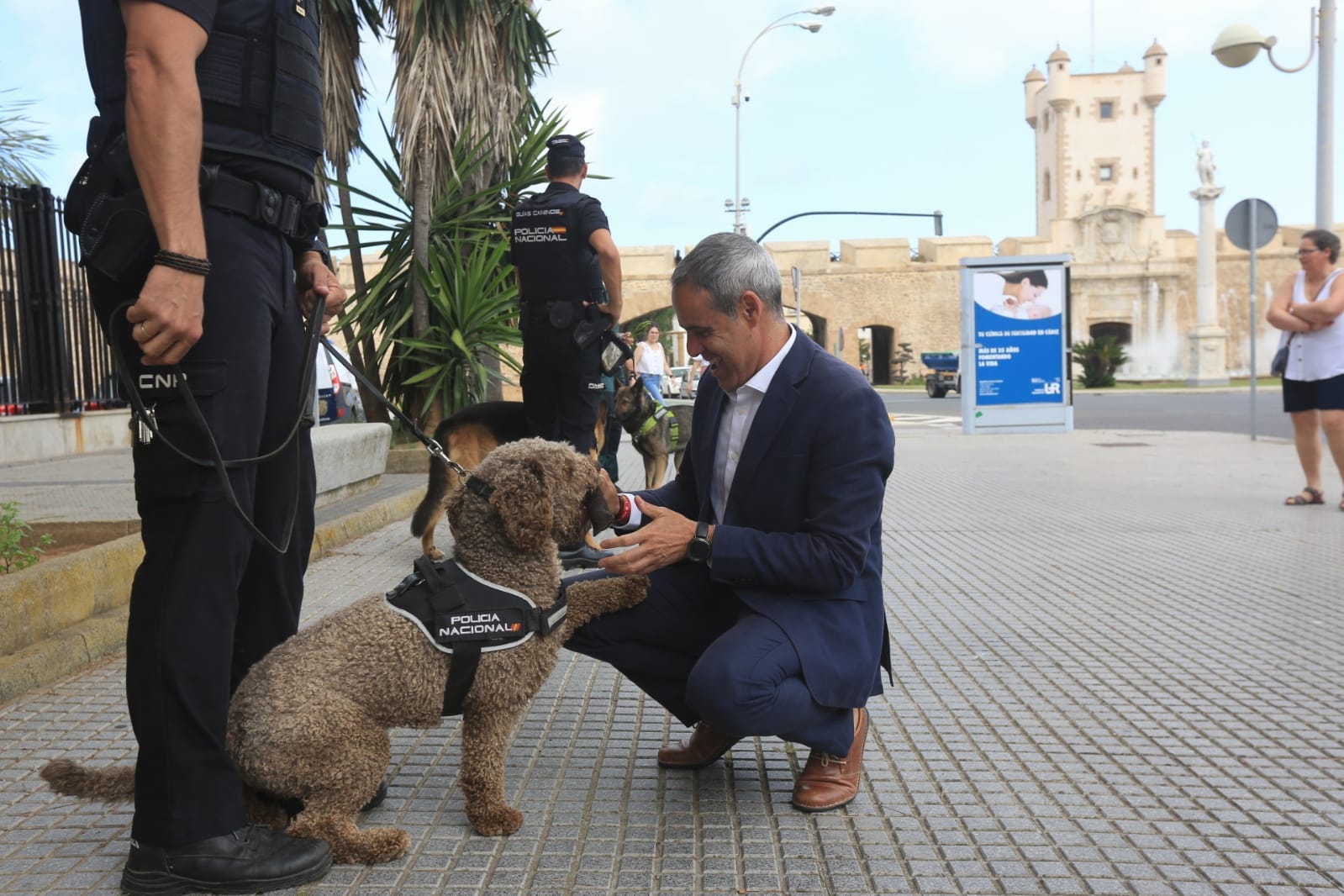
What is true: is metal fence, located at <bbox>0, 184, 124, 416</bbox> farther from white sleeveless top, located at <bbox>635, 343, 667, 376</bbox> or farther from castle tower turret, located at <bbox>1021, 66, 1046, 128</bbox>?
castle tower turret, located at <bbox>1021, 66, 1046, 128</bbox>

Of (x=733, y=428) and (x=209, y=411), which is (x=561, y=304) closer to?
(x=733, y=428)

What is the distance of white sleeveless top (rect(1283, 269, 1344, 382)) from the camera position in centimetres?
879

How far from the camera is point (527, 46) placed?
13.1 meters

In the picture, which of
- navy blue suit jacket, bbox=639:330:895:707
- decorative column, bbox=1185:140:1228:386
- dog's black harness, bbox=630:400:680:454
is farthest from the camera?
decorative column, bbox=1185:140:1228:386

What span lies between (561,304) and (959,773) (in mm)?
3765

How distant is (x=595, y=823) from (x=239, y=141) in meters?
1.93

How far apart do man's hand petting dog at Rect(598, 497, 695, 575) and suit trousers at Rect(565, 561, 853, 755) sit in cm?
28

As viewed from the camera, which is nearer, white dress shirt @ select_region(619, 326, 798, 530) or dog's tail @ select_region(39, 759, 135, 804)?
dog's tail @ select_region(39, 759, 135, 804)

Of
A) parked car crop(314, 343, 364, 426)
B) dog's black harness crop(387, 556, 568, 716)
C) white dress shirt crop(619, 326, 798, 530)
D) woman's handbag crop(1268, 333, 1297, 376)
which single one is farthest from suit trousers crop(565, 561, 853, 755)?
parked car crop(314, 343, 364, 426)

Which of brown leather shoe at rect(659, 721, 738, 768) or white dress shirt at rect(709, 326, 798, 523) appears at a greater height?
white dress shirt at rect(709, 326, 798, 523)

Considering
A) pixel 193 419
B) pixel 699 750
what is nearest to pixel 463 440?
pixel 699 750

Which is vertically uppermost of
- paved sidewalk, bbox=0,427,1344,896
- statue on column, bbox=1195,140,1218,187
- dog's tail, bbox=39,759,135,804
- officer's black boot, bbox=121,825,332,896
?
statue on column, bbox=1195,140,1218,187

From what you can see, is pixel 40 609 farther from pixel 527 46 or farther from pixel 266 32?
pixel 527 46

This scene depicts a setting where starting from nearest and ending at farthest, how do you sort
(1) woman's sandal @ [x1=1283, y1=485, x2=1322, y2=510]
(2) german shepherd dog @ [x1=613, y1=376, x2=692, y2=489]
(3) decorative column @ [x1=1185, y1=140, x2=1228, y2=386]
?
(2) german shepherd dog @ [x1=613, y1=376, x2=692, y2=489] < (1) woman's sandal @ [x1=1283, y1=485, x2=1322, y2=510] < (3) decorative column @ [x1=1185, y1=140, x2=1228, y2=386]
